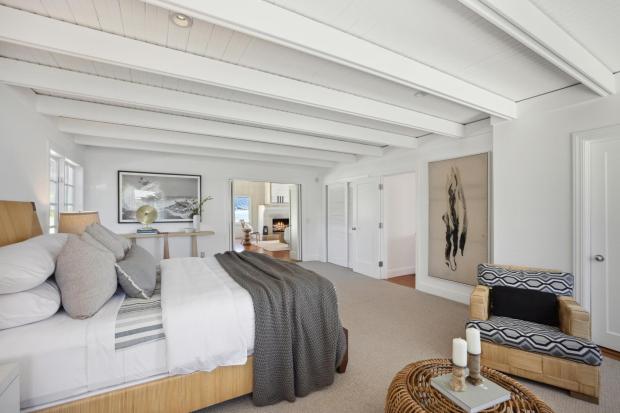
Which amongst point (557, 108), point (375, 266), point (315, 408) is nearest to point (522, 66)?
point (557, 108)

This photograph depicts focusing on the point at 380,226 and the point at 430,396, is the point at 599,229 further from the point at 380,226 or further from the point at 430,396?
the point at 380,226

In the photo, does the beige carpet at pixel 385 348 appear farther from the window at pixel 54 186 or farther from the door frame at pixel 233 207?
the window at pixel 54 186

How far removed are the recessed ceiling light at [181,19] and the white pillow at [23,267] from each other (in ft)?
5.09

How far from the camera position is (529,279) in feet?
8.33

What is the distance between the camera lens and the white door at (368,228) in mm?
5559

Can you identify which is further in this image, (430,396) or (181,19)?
(181,19)

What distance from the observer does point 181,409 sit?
168cm

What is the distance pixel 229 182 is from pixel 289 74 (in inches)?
158

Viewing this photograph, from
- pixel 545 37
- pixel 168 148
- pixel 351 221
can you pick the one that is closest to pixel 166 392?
pixel 545 37

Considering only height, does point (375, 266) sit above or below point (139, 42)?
below

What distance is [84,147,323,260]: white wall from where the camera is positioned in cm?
501

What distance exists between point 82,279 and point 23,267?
25 cm

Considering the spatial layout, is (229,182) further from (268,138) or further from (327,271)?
(327,271)

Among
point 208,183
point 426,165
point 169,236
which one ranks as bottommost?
point 169,236
